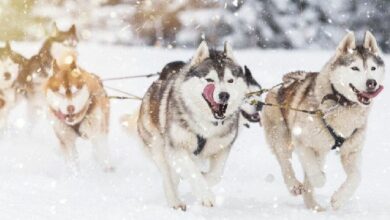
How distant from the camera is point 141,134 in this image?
556 centimetres

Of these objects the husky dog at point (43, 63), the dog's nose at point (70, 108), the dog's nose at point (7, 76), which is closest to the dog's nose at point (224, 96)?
the dog's nose at point (70, 108)

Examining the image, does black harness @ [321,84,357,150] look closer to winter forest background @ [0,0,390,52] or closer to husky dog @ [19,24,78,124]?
husky dog @ [19,24,78,124]

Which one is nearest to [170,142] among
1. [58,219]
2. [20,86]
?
[58,219]

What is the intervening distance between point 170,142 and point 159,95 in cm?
53

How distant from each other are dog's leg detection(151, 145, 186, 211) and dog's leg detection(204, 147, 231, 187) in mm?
251

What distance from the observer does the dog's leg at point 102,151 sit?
666 centimetres

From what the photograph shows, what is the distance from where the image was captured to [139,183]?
20.7 ft

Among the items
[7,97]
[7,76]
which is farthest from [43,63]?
[7,97]

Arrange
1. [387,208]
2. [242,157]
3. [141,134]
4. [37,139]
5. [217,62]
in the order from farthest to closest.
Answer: [37,139], [242,157], [141,134], [387,208], [217,62]

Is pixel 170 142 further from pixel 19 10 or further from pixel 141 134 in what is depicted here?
pixel 19 10

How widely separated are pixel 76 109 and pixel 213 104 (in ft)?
6.80

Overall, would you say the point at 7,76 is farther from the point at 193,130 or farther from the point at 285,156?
the point at 193,130

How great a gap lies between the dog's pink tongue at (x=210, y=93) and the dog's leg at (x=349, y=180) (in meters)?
1.01

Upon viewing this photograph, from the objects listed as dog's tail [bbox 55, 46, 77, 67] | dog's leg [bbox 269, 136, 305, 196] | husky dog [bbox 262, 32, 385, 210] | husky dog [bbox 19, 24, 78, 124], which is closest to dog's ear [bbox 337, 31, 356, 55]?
husky dog [bbox 262, 32, 385, 210]
